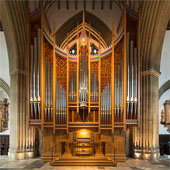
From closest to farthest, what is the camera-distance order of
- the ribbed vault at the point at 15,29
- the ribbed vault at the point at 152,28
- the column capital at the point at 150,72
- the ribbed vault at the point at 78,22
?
the ribbed vault at the point at 15,29
the ribbed vault at the point at 152,28
the column capital at the point at 150,72
the ribbed vault at the point at 78,22

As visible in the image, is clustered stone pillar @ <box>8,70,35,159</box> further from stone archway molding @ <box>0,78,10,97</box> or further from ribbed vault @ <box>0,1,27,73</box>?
stone archway molding @ <box>0,78,10,97</box>

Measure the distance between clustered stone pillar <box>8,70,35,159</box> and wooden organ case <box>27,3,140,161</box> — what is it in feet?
3.33

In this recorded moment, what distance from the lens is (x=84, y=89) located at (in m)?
9.31

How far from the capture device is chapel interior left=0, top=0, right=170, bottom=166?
9.05 meters

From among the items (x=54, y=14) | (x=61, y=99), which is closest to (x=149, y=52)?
(x=61, y=99)

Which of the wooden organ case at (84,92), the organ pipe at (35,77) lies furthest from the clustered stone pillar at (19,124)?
the organ pipe at (35,77)

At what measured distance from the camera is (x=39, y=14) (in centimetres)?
962

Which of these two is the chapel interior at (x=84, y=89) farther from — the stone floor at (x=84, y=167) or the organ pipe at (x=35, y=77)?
the stone floor at (x=84, y=167)

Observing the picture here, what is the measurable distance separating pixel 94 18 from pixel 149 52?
5028mm

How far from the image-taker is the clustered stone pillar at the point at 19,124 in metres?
9.63

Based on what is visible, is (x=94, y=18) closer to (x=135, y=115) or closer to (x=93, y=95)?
(x=93, y=95)

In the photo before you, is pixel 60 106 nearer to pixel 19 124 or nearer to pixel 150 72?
pixel 19 124

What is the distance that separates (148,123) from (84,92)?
371 centimetres

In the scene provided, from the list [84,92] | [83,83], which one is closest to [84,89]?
[84,92]
